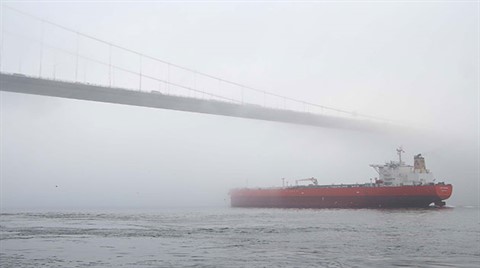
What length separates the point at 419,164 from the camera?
36031mm

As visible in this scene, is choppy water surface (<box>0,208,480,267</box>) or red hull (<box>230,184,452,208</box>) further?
red hull (<box>230,184,452,208</box>)

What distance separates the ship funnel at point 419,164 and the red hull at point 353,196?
102 inches

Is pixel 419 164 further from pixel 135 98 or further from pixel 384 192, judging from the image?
pixel 135 98

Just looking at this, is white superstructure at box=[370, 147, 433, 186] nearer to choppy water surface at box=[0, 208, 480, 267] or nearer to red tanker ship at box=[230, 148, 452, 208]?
red tanker ship at box=[230, 148, 452, 208]

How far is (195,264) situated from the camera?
30.7 feet

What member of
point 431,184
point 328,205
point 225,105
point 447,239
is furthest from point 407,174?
point 447,239

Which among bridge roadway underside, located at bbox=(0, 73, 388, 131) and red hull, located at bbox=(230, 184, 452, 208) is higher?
bridge roadway underside, located at bbox=(0, 73, 388, 131)

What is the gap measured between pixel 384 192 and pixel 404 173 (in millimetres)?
2926

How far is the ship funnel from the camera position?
35.8 meters

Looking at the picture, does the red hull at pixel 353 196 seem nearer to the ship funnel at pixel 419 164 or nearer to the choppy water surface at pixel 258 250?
the ship funnel at pixel 419 164

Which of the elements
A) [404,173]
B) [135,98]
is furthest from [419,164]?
[135,98]

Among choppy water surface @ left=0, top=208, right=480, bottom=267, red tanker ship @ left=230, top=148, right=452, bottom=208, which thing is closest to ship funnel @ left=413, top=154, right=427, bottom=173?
red tanker ship @ left=230, top=148, right=452, bottom=208

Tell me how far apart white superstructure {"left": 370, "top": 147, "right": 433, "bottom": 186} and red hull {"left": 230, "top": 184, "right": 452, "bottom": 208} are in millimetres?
1926

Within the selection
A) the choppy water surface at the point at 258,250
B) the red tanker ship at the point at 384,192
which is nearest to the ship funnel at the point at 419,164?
the red tanker ship at the point at 384,192
